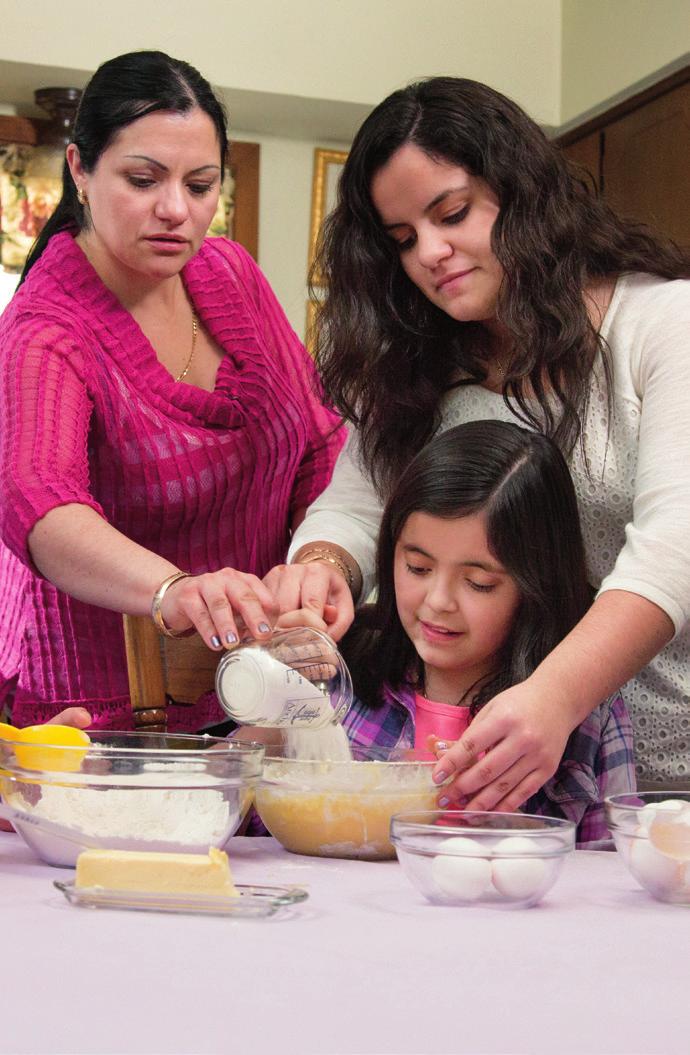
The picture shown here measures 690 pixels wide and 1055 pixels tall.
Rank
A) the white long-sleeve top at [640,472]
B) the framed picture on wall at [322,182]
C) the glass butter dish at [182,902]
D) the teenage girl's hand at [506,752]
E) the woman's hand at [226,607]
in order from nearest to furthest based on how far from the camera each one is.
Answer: the glass butter dish at [182,902] < the teenage girl's hand at [506,752] < the woman's hand at [226,607] < the white long-sleeve top at [640,472] < the framed picture on wall at [322,182]

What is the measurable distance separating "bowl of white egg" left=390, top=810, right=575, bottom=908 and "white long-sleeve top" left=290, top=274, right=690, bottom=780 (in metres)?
0.39

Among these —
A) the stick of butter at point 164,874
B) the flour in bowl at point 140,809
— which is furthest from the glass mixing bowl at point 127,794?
the stick of butter at point 164,874

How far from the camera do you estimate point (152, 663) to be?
4.99ft

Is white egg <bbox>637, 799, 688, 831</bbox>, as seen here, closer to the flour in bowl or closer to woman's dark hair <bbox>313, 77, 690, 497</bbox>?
the flour in bowl

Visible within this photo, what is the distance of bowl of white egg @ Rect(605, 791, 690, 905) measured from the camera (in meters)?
0.97

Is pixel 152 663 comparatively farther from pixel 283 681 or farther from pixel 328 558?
pixel 283 681

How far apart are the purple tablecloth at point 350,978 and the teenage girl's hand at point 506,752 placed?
0.51 feet

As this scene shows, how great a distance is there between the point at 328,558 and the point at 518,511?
0.80 feet

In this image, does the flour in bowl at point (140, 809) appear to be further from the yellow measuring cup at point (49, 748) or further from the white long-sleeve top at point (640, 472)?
the white long-sleeve top at point (640, 472)

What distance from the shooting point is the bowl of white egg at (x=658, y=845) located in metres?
0.97

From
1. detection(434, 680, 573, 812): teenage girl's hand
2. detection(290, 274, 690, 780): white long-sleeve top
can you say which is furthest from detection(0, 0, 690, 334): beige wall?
detection(434, 680, 573, 812): teenage girl's hand

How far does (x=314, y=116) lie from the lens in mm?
4184

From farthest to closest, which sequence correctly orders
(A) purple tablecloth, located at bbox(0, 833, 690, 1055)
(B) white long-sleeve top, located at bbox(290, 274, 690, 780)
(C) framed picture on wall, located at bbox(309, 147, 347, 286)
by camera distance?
(C) framed picture on wall, located at bbox(309, 147, 347, 286)
(B) white long-sleeve top, located at bbox(290, 274, 690, 780)
(A) purple tablecloth, located at bbox(0, 833, 690, 1055)

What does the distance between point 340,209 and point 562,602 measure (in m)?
0.57
